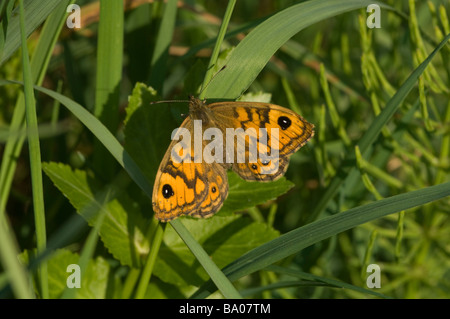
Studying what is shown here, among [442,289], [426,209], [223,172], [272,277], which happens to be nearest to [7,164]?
[223,172]

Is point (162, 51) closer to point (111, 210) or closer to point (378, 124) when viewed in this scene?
point (111, 210)

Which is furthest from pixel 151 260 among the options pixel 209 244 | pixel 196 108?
pixel 196 108

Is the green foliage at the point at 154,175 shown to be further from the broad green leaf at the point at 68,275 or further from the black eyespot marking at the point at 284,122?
the black eyespot marking at the point at 284,122

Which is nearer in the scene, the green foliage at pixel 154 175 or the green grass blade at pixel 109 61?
the green foliage at pixel 154 175

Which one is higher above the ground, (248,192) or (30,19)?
(30,19)

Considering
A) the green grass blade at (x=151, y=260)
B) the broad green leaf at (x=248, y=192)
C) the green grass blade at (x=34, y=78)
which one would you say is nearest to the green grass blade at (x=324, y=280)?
the broad green leaf at (x=248, y=192)

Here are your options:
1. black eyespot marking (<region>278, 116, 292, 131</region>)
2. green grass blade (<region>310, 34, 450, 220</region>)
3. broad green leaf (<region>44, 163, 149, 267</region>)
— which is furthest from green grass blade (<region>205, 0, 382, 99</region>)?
broad green leaf (<region>44, 163, 149, 267</region>)

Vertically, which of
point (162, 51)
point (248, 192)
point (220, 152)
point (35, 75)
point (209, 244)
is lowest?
point (209, 244)
